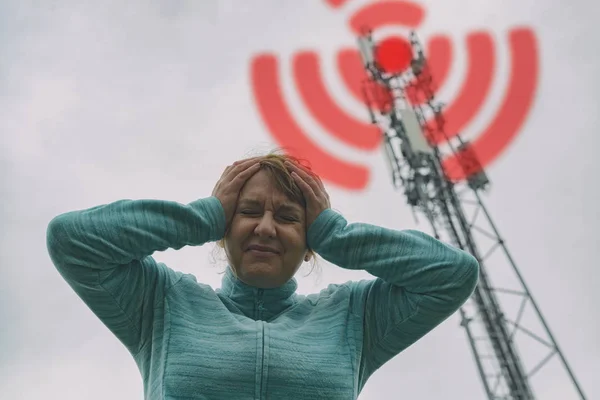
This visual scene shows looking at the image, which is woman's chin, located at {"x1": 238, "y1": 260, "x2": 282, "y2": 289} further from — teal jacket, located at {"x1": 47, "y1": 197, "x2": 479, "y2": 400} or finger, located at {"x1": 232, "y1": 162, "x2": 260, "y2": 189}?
finger, located at {"x1": 232, "y1": 162, "x2": 260, "y2": 189}

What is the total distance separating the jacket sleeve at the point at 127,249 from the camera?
1441 mm

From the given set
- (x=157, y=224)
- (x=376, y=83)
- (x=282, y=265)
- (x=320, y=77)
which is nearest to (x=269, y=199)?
(x=282, y=265)

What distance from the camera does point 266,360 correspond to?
1422mm

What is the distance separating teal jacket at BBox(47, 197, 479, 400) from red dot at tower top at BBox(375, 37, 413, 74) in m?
9.71

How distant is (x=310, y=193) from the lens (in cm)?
169

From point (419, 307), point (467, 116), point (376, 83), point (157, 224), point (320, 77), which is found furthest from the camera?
point (376, 83)

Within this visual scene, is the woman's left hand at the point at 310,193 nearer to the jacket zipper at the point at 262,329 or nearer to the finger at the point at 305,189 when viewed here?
the finger at the point at 305,189

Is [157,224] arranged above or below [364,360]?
above

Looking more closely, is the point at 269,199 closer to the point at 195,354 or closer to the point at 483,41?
the point at 195,354

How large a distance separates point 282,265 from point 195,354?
1.20 feet

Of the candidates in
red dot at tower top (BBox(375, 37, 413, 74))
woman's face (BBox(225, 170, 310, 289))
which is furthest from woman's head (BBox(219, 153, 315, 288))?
red dot at tower top (BBox(375, 37, 413, 74))

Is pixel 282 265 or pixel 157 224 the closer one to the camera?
pixel 157 224

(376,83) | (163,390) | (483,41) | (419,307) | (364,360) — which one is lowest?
(163,390)

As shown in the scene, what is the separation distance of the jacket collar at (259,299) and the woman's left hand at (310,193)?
23 centimetres
